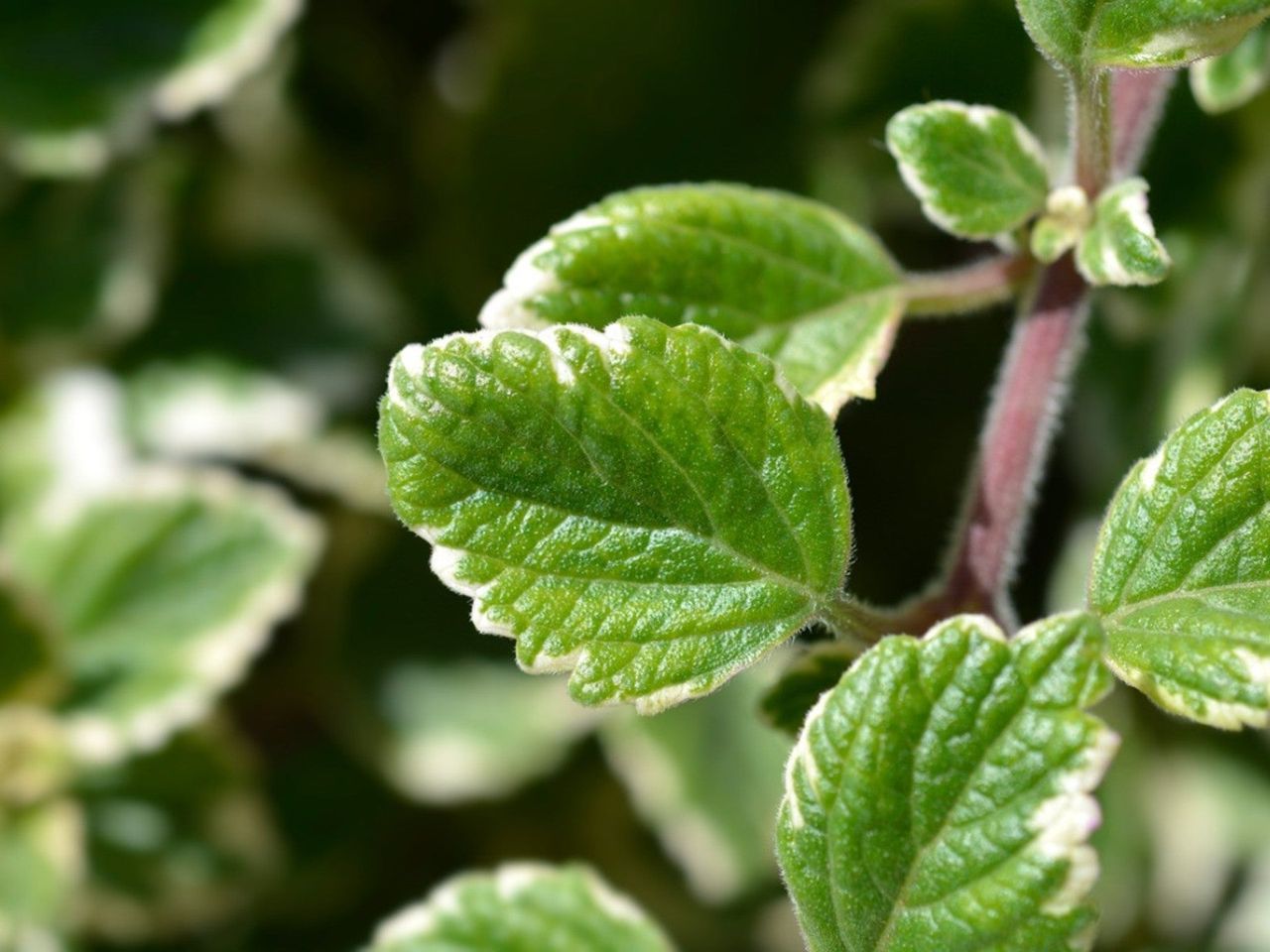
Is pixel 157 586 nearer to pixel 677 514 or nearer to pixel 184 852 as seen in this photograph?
pixel 184 852

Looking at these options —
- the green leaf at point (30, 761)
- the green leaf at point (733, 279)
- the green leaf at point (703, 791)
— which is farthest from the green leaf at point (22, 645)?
the green leaf at point (733, 279)

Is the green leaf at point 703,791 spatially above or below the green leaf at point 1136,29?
below

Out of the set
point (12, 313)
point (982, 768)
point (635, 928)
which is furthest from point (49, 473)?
point (982, 768)

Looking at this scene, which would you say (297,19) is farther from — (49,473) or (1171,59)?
(1171,59)

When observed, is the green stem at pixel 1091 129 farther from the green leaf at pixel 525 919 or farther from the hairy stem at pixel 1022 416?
the green leaf at pixel 525 919

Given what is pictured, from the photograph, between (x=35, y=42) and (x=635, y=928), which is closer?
(x=635, y=928)

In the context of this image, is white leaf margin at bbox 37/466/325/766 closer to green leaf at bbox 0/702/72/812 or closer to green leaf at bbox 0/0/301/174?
green leaf at bbox 0/702/72/812

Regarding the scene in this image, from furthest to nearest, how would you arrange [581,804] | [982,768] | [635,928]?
[581,804], [635,928], [982,768]
